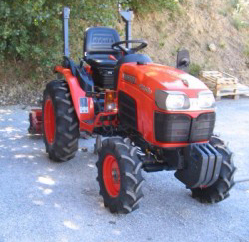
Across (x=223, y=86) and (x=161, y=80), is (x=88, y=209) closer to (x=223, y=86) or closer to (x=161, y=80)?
(x=161, y=80)

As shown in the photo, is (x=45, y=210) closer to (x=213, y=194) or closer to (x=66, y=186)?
(x=66, y=186)

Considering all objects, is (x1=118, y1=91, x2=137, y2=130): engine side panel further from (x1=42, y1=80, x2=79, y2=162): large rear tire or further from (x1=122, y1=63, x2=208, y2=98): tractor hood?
(x1=42, y1=80, x2=79, y2=162): large rear tire

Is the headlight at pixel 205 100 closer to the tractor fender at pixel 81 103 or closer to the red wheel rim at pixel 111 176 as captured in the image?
the red wheel rim at pixel 111 176

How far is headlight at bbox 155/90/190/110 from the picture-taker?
3.29 meters

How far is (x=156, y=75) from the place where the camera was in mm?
3559

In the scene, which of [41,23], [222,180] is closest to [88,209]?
[222,180]

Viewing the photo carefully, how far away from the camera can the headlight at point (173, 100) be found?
129 inches

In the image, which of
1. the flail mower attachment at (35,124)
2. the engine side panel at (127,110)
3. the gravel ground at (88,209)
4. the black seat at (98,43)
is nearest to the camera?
the gravel ground at (88,209)

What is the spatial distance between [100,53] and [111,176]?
77.9 inches

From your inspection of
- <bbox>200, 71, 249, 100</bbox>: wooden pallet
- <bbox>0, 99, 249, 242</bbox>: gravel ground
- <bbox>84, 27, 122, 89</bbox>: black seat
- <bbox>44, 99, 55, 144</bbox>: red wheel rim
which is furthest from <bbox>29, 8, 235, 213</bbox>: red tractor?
<bbox>200, 71, 249, 100</bbox>: wooden pallet

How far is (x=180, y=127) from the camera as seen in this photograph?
337 cm

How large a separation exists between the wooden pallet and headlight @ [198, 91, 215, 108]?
5979 millimetres

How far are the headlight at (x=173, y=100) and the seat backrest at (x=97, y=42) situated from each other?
186 cm

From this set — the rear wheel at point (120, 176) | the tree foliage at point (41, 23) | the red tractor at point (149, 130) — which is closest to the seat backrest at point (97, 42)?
the red tractor at point (149, 130)
